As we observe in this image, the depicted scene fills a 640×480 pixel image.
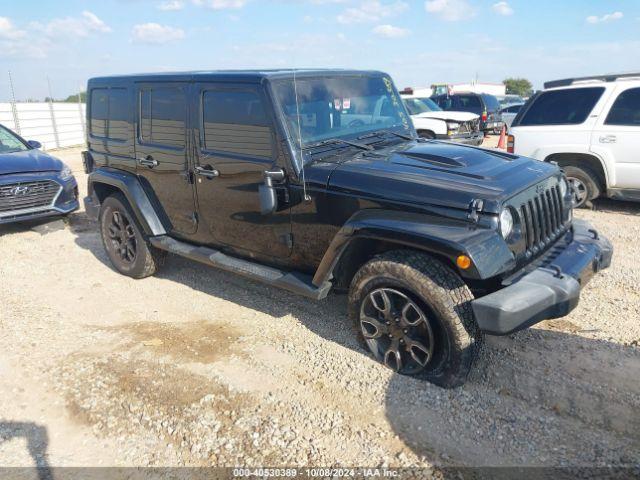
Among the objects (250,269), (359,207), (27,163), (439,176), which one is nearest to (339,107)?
(359,207)

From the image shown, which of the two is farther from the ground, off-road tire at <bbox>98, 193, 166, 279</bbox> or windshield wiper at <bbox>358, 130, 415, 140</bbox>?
windshield wiper at <bbox>358, 130, 415, 140</bbox>

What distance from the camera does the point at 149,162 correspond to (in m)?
4.86

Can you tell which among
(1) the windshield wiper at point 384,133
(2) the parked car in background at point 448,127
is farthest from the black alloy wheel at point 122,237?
(2) the parked car in background at point 448,127

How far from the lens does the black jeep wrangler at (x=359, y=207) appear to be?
3.08 m

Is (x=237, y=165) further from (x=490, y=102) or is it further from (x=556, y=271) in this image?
(x=490, y=102)

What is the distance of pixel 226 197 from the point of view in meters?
4.25

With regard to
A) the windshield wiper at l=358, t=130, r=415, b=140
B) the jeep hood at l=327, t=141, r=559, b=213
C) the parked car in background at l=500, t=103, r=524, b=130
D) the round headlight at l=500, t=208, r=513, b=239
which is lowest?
the parked car in background at l=500, t=103, r=524, b=130

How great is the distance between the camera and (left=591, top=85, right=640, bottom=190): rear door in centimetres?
683

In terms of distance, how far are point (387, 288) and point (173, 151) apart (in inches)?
95.6

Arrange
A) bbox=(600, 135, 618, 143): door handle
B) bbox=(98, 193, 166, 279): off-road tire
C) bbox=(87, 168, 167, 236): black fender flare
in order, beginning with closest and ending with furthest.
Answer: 1. bbox=(87, 168, 167, 236): black fender flare
2. bbox=(98, 193, 166, 279): off-road tire
3. bbox=(600, 135, 618, 143): door handle

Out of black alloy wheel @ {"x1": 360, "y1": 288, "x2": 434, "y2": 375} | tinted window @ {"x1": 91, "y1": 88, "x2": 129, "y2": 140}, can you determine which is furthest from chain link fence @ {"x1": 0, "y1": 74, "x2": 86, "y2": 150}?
black alloy wheel @ {"x1": 360, "y1": 288, "x2": 434, "y2": 375}

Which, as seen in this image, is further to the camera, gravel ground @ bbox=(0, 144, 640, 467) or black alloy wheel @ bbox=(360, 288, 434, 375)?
black alloy wheel @ bbox=(360, 288, 434, 375)

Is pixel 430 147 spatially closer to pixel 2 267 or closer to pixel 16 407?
pixel 16 407

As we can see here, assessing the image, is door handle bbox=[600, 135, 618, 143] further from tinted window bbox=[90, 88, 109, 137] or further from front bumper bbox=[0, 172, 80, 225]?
front bumper bbox=[0, 172, 80, 225]
